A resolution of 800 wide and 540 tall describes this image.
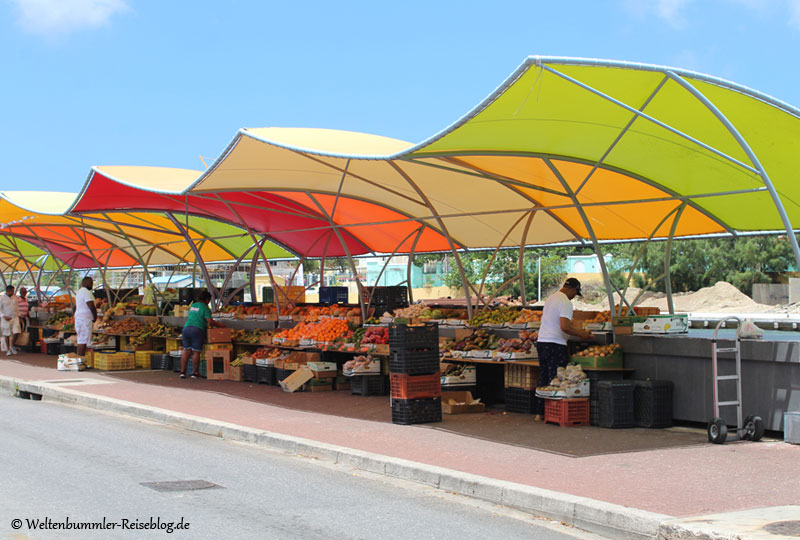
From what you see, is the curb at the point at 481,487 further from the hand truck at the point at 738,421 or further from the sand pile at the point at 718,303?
the sand pile at the point at 718,303

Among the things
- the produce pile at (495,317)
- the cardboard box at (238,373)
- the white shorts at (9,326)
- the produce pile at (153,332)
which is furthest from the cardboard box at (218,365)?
the white shorts at (9,326)

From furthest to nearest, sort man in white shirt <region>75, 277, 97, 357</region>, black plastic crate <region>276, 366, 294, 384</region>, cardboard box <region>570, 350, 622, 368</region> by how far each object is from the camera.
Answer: man in white shirt <region>75, 277, 97, 357</region>
black plastic crate <region>276, 366, 294, 384</region>
cardboard box <region>570, 350, 622, 368</region>

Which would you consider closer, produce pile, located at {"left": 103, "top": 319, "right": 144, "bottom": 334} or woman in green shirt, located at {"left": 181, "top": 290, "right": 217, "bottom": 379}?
woman in green shirt, located at {"left": 181, "top": 290, "right": 217, "bottom": 379}

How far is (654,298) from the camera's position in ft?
201

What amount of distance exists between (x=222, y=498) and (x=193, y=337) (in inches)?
475

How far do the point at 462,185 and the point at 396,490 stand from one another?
8.45 m

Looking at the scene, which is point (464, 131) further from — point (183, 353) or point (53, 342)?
point (53, 342)

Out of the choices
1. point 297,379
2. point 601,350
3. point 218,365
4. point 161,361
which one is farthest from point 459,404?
point 161,361

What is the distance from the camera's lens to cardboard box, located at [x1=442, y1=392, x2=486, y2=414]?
13219 mm

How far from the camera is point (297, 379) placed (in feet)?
54.0

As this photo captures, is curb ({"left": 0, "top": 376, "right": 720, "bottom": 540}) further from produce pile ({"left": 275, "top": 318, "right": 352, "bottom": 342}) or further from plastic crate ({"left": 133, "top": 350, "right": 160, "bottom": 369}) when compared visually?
plastic crate ({"left": 133, "top": 350, "right": 160, "bottom": 369})

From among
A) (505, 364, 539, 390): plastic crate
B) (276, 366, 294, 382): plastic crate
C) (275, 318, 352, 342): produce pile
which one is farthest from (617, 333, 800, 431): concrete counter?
(276, 366, 294, 382): plastic crate

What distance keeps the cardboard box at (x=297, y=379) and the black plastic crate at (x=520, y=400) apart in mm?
4715

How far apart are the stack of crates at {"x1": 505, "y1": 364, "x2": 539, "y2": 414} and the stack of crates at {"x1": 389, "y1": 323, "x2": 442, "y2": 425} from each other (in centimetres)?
151
